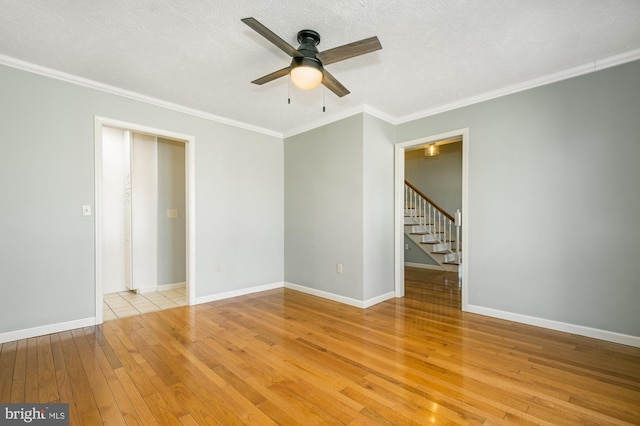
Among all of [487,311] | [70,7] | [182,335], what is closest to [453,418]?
[487,311]

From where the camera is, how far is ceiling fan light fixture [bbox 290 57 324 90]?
215cm

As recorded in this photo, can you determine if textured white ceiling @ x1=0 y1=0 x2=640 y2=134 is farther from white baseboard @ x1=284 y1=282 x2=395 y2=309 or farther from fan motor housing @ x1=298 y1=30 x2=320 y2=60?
white baseboard @ x1=284 y1=282 x2=395 y2=309

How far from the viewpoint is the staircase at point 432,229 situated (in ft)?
21.4

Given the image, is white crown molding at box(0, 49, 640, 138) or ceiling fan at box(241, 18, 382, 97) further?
white crown molding at box(0, 49, 640, 138)

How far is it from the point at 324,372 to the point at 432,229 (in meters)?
5.39

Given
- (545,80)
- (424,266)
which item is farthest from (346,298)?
(424,266)

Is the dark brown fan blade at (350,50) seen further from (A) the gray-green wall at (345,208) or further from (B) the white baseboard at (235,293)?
(B) the white baseboard at (235,293)

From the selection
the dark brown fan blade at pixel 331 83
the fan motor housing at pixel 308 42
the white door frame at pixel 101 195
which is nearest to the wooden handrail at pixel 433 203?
the dark brown fan blade at pixel 331 83

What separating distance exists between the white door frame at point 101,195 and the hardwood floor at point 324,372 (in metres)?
0.55

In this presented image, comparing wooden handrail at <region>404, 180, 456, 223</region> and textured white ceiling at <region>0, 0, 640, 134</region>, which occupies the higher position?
textured white ceiling at <region>0, 0, 640, 134</region>

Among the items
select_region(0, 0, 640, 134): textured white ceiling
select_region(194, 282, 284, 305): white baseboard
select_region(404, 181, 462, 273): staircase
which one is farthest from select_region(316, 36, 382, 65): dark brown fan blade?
select_region(404, 181, 462, 273): staircase

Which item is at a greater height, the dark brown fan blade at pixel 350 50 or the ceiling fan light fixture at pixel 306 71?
the dark brown fan blade at pixel 350 50

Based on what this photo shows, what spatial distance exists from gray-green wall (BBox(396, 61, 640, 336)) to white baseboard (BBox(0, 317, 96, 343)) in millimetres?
4417

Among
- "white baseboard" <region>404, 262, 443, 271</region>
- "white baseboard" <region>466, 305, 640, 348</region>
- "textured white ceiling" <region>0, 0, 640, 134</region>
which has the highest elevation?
"textured white ceiling" <region>0, 0, 640, 134</region>
